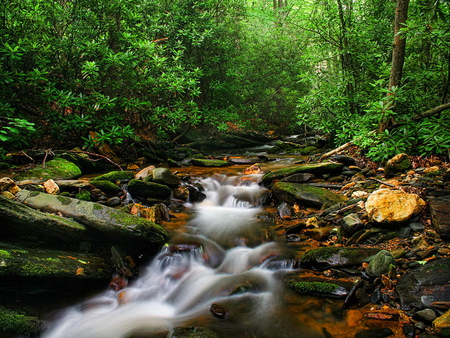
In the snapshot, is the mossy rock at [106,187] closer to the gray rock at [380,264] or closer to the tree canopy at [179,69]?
the tree canopy at [179,69]

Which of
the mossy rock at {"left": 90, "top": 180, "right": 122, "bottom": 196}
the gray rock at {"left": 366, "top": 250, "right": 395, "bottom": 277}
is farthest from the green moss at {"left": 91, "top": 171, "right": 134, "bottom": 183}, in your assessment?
the gray rock at {"left": 366, "top": 250, "right": 395, "bottom": 277}

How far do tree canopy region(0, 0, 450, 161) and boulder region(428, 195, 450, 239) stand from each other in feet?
5.66

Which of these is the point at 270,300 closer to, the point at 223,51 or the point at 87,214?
the point at 87,214

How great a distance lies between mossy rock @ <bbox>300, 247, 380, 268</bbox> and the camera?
3.37m

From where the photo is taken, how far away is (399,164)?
5.44 metres

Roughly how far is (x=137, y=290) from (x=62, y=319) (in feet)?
3.10

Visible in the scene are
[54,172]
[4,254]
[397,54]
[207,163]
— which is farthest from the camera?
[207,163]

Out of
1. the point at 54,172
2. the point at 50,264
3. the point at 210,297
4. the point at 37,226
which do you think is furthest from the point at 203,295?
the point at 54,172

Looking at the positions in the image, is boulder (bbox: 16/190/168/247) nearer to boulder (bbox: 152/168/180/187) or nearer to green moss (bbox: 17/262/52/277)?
green moss (bbox: 17/262/52/277)

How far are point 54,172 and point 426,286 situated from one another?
7.06 metres

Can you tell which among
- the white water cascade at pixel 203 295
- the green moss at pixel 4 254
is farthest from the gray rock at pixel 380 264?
the green moss at pixel 4 254

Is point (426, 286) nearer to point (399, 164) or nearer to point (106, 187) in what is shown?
point (399, 164)

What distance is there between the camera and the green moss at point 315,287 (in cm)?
303

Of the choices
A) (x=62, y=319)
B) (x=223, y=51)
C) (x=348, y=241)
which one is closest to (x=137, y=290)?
(x=62, y=319)
